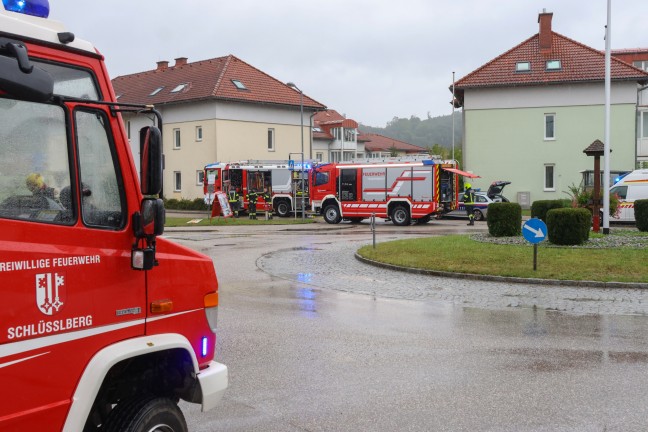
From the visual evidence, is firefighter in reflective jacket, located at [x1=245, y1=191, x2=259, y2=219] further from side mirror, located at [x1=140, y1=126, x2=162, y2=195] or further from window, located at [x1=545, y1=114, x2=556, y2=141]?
side mirror, located at [x1=140, y1=126, x2=162, y2=195]

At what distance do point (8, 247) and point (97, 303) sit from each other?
1.87 feet

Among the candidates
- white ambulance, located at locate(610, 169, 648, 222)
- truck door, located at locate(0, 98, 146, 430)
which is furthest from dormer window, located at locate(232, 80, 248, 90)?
truck door, located at locate(0, 98, 146, 430)

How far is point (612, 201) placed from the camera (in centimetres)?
2422

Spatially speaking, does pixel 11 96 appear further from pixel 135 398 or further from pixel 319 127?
pixel 319 127

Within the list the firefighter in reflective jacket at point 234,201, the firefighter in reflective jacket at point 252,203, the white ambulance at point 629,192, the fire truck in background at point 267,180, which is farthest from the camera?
the firefighter in reflective jacket at point 234,201

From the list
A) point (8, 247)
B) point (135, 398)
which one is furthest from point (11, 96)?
point (135, 398)

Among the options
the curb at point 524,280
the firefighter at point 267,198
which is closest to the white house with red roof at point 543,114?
the firefighter at point 267,198

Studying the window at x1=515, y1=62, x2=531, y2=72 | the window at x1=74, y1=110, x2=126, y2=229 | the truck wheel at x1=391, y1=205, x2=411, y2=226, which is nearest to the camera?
the window at x1=74, y1=110, x2=126, y2=229

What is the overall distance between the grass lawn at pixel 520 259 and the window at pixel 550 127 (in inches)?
1128

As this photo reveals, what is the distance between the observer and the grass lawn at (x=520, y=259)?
1312 cm

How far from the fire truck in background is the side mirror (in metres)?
33.3

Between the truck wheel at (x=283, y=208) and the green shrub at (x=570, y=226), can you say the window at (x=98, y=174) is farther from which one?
the truck wheel at (x=283, y=208)

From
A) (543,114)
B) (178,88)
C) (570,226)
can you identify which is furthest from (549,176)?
(570,226)

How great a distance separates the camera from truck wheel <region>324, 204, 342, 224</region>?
33.3 metres
